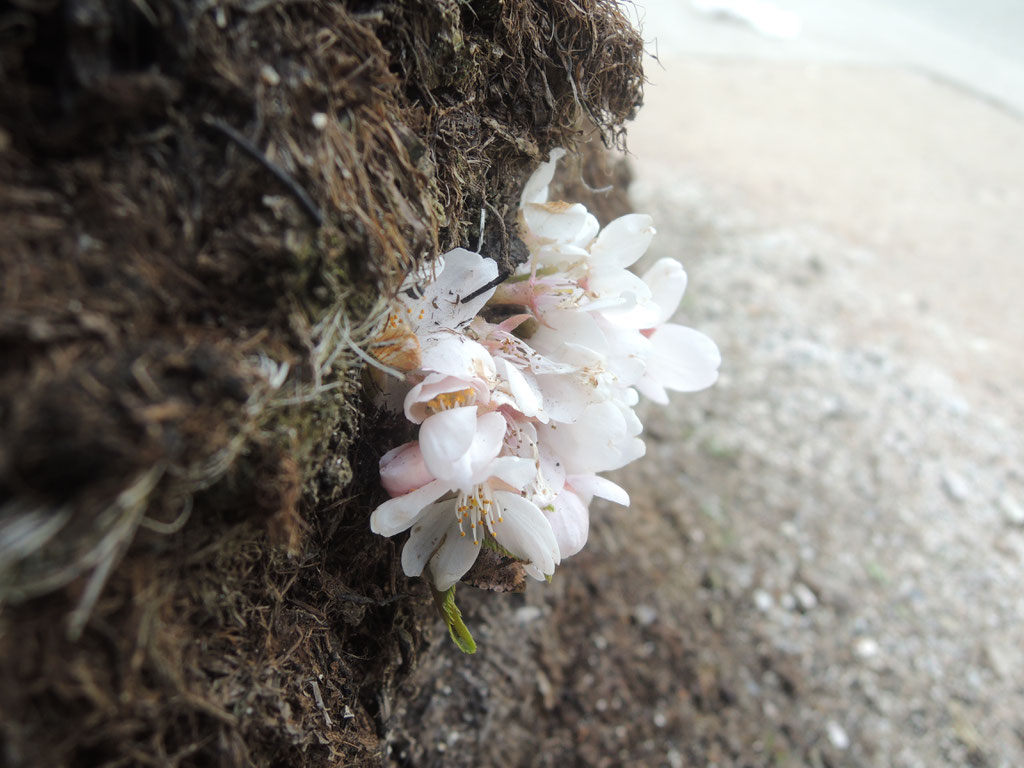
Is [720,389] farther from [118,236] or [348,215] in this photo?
[118,236]

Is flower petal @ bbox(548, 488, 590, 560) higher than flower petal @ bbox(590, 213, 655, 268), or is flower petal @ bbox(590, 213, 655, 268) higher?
flower petal @ bbox(590, 213, 655, 268)

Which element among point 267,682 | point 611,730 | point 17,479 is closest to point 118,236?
point 17,479

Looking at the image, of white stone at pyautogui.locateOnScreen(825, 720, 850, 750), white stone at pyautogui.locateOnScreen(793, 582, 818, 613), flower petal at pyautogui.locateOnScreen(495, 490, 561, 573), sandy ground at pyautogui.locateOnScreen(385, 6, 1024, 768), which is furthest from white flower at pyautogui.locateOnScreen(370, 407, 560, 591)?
white stone at pyautogui.locateOnScreen(793, 582, 818, 613)

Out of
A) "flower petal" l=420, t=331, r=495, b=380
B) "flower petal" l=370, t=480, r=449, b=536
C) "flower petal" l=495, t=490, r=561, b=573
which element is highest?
"flower petal" l=420, t=331, r=495, b=380

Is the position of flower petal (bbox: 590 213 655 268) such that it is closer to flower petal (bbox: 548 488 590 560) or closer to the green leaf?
flower petal (bbox: 548 488 590 560)

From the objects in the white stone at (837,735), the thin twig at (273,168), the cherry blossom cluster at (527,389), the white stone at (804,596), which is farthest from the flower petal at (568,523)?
the white stone at (804,596)
